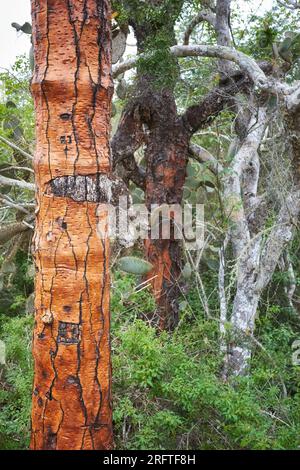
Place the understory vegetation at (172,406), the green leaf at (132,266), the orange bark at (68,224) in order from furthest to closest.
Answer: the green leaf at (132,266), the understory vegetation at (172,406), the orange bark at (68,224)

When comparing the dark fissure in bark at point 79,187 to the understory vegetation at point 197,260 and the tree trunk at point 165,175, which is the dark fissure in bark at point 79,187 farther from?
the tree trunk at point 165,175

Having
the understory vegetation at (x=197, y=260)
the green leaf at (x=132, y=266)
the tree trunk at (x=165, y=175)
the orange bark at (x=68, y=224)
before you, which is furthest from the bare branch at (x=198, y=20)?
the orange bark at (x=68, y=224)

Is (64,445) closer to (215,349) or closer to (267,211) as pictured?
(215,349)

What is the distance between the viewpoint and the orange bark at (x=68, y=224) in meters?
2.28

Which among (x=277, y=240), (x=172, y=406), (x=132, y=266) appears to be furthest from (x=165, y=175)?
(x=172, y=406)

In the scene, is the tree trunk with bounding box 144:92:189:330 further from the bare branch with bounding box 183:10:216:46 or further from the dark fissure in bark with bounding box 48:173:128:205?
the dark fissure in bark with bounding box 48:173:128:205

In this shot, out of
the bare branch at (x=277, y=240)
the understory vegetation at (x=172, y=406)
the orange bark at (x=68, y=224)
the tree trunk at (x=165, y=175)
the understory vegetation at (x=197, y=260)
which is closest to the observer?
the orange bark at (x=68, y=224)

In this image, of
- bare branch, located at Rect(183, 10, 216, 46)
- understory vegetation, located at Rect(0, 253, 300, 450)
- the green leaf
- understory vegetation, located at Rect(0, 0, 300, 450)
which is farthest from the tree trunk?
understory vegetation, located at Rect(0, 253, 300, 450)

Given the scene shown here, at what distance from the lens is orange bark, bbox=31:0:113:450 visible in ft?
7.48

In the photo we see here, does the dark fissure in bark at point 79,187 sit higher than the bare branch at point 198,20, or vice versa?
the bare branch at point 198,20

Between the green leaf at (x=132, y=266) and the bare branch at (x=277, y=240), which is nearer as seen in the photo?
the green leaf at (x=132, y=266)

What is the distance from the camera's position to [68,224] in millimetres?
2295

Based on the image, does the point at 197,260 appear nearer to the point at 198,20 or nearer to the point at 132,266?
the point at 132,266
